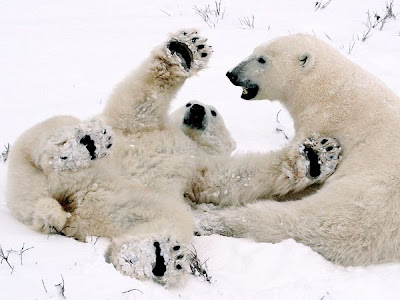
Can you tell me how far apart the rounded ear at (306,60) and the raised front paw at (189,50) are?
0.99m

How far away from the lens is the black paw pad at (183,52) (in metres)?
4.47

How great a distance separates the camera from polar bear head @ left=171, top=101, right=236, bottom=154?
15.9ft

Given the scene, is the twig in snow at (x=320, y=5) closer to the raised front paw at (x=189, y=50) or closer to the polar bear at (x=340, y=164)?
the polar bear at (x=340, y=164)

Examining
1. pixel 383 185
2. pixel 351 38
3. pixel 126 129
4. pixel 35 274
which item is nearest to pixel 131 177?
pixel 126 129

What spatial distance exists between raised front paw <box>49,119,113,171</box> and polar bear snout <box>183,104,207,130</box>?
133 cm

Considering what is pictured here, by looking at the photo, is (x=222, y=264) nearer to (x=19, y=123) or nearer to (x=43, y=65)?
(x=19, y=123)

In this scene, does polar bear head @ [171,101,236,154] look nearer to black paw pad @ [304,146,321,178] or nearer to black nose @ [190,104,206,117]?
black nose @ [190,104,206,117]

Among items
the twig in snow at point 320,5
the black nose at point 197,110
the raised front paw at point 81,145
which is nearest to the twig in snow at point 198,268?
the raised front paw at point 81,145

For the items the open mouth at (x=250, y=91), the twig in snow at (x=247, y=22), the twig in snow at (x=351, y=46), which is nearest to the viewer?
the open mouth at (x=250, y=91)

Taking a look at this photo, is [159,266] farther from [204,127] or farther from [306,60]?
[306,60]

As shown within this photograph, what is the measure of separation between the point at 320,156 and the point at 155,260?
5.78 feet

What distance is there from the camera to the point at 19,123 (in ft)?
17.9

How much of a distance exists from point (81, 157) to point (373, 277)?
187 centimetres

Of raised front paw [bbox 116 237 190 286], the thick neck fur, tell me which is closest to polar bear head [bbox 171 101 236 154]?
the thick neck fur
